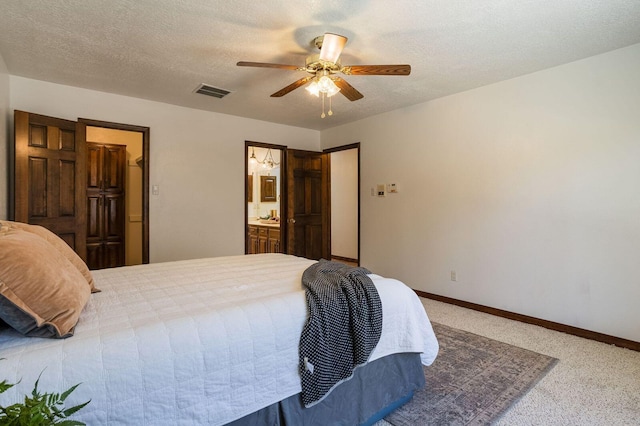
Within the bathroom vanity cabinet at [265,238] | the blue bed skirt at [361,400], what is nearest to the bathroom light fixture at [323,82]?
the blue bed skirt at [361,400]

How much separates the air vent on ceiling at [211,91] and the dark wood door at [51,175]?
4.33 feet

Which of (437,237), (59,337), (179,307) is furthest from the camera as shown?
(437,237)

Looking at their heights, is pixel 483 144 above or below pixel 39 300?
above

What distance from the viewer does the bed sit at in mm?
1080

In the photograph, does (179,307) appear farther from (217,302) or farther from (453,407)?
(453,407)

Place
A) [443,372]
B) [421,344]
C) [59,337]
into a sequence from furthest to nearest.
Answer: [443,372] → [421,344] → [59,337]

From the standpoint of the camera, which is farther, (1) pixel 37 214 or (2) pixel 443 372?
(1) pixel 37 214

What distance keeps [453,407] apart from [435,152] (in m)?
2.97

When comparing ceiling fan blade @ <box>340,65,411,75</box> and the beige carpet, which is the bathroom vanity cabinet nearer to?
the beige carpet

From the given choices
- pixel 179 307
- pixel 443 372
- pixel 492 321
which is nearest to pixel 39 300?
pixel 179 307

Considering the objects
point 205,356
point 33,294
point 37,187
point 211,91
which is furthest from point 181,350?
point 211,91

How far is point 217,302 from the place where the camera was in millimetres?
1606

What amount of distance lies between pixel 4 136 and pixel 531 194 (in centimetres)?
521

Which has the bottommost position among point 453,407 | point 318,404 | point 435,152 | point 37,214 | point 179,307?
point 453,407
